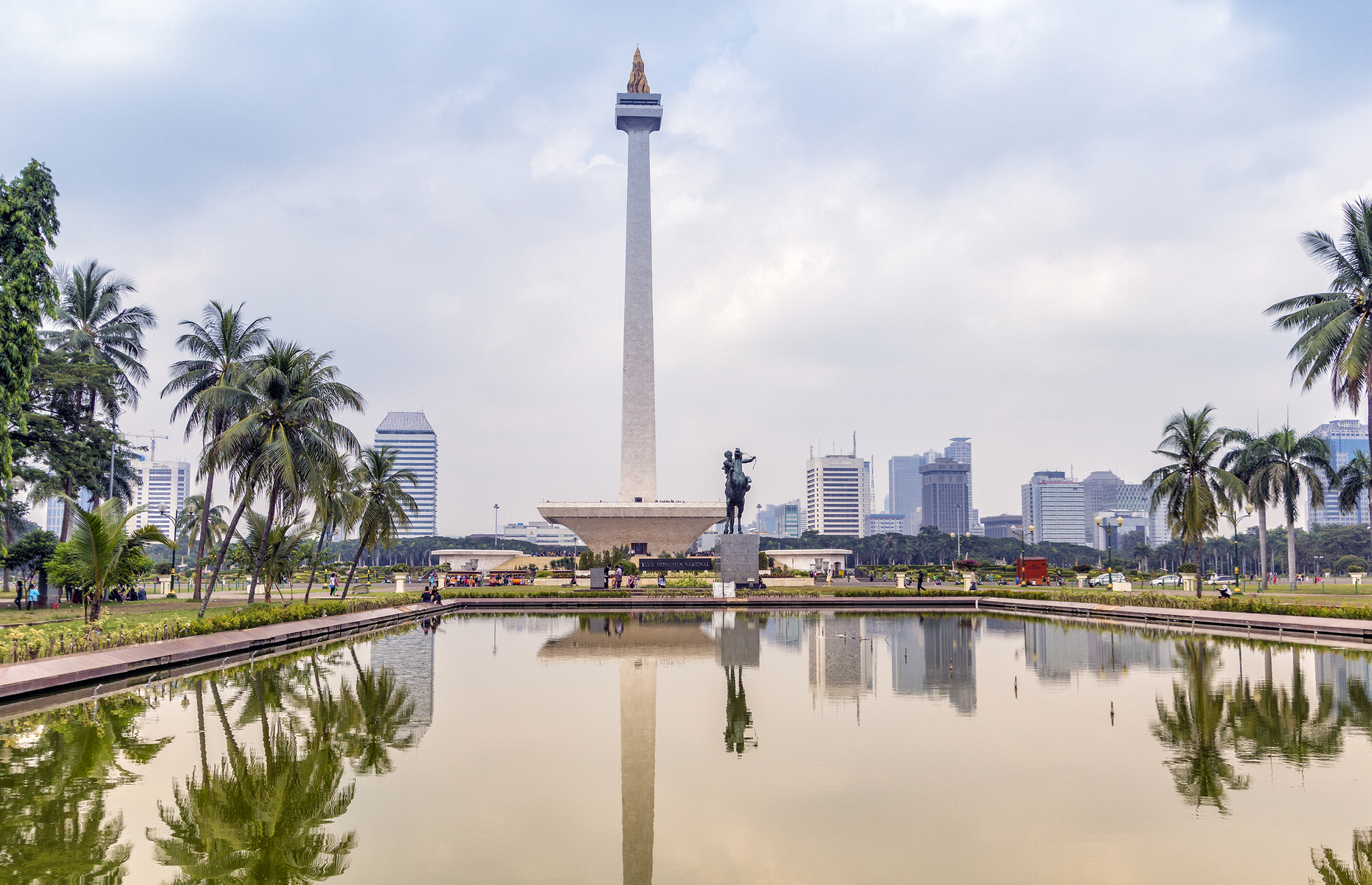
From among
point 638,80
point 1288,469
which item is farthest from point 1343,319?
point 638,80

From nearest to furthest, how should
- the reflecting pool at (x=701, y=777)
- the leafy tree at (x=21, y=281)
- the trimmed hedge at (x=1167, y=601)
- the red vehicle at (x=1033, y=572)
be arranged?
the reflecting pool at (x=701, y=777) < the leafy tree at (x=21, y=281) < the trimmed hedge at (x=1167, y=601) < the red vehicle at (x=1033, y=572)

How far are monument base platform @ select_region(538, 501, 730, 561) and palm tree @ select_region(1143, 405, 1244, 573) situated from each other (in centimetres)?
3272

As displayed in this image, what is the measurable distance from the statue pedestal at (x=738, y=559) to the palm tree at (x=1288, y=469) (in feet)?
88.5

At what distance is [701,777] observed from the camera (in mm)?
10695

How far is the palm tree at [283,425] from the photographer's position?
27.8 meters

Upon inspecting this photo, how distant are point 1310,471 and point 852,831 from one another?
49.7 meters

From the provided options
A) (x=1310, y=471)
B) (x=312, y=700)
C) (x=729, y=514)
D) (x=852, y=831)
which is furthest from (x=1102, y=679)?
(x=1310, y=471)

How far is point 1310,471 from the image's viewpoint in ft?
155

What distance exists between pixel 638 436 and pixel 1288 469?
39799mm

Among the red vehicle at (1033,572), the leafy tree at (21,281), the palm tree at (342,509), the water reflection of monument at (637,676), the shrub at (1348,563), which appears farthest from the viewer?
the shrub at (1348,563)

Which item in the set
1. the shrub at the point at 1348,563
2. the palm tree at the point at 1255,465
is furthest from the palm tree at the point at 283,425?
the shrub at the point at 1348,563

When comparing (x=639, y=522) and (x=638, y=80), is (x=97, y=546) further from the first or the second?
(x=638, y=80)

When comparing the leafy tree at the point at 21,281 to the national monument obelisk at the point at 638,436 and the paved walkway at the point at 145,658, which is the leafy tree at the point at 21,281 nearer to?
the paved walkway at the point at 145,658

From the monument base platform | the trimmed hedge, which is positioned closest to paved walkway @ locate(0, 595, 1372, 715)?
the trimmed hedge
